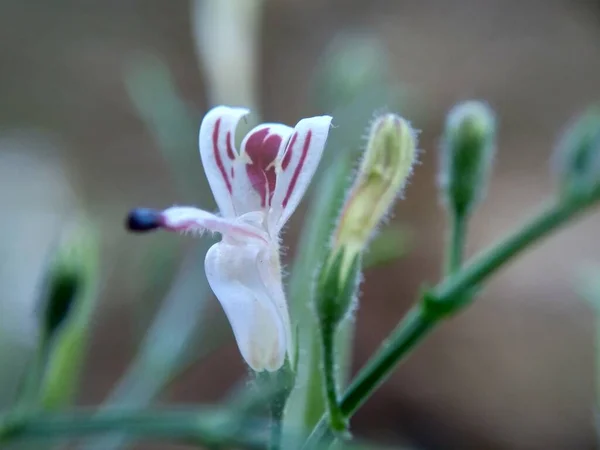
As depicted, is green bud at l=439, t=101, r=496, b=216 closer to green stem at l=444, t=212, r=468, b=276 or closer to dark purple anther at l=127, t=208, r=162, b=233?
green stem at l=444, t=212, r=468, b=276

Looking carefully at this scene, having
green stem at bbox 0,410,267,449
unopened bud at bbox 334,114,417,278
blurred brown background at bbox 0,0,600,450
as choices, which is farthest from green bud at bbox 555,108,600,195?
blurred brown background at bbox 0,0,600,450

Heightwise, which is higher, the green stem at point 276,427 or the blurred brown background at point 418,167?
the green stem at point 276,427

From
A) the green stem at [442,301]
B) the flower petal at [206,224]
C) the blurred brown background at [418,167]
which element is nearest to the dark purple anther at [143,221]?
the flower petal at [206,224]

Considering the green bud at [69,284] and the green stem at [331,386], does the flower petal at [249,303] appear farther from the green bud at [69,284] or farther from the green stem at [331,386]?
the green bud at [69,284]

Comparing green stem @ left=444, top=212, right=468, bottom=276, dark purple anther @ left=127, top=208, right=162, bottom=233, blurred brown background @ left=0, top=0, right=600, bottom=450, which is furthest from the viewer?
blurred brown background @ left=0, top=0, right=600, bottom=450

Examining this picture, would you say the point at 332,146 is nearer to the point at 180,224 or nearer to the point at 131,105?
the point at 180,224

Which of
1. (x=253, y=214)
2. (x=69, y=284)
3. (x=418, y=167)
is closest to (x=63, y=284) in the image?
(x=69, y=284)
